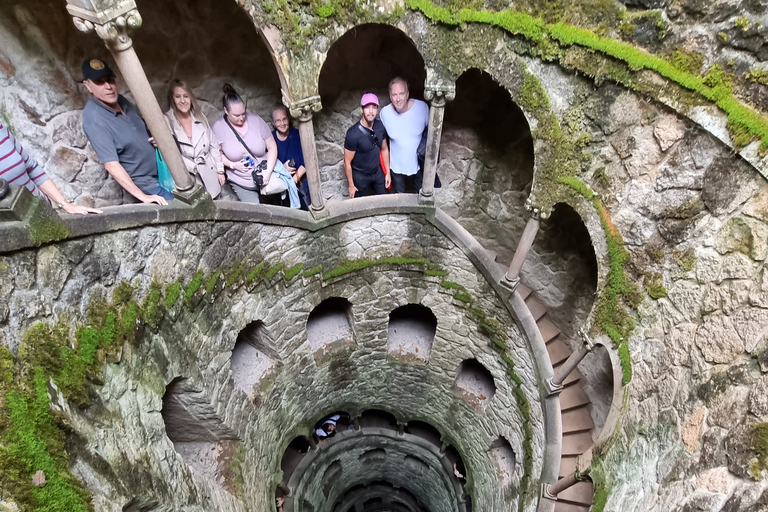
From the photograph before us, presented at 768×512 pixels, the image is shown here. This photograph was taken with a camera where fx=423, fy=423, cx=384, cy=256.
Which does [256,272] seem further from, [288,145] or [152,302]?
[288,145]

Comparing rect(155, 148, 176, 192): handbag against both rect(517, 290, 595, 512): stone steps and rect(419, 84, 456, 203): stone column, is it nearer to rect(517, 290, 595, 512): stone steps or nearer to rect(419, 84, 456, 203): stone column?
rect(419, 84, 456, 203): stone column

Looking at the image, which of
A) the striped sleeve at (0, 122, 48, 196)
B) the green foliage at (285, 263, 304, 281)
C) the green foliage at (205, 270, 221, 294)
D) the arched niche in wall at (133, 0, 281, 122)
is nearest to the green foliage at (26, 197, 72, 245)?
the striped sleeve at (0, 122, 48, 196)

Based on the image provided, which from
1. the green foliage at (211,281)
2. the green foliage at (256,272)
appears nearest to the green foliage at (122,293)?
the green foliage at (211,281)

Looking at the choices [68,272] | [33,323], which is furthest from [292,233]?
[33,323]

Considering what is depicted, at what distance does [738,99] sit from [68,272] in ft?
19.1

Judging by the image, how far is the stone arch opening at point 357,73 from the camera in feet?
20.7

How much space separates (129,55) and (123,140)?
3.31 feet

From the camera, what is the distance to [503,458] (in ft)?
26.3

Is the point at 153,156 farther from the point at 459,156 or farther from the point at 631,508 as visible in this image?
the point at 631,508

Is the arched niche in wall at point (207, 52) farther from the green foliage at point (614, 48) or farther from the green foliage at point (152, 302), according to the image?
the green foliage at point (152, 302)

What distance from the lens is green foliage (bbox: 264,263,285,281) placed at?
5.90 meters

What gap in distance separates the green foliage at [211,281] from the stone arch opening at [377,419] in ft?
20.5

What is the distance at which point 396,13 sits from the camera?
4.68m

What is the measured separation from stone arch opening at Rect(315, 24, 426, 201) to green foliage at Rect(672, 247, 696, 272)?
4.22m
